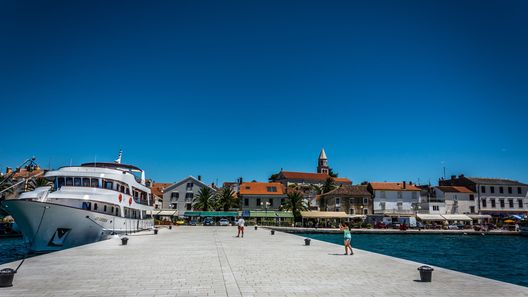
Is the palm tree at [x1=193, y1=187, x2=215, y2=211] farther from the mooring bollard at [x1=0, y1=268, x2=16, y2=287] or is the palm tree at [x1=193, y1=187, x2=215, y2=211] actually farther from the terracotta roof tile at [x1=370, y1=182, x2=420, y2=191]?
the mooring bollard at [x1=0, y1=268, x2=16, y2=287]

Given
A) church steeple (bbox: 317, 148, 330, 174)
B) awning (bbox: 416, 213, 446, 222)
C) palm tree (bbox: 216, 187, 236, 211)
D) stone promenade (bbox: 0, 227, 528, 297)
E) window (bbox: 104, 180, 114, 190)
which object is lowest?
A: awning (bbox: 416, 213, 446, 222)

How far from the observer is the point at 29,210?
24.7 metres

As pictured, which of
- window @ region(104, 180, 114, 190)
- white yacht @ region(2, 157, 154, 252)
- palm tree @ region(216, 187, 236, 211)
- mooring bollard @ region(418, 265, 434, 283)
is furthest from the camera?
palm tree @ region(216, 187, 236, 211)

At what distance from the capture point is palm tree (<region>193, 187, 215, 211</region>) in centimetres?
7962

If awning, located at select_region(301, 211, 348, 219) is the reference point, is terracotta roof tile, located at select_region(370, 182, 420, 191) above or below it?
above

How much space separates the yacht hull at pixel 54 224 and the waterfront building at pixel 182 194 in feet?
175

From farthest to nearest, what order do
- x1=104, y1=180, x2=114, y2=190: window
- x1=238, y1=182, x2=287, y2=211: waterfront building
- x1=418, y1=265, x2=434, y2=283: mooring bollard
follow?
x1=238, y1=182, x2=287, y2=211: waterfront building → x1=104, y1=180, x2=114, y2=190: window → x1=418, y1=265, x2=434, y2=283: mooring bollard

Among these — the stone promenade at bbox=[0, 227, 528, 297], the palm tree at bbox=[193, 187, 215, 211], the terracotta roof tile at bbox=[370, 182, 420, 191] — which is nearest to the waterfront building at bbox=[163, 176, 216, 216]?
the palm tree at bbox=[193, 187, 215, 211]

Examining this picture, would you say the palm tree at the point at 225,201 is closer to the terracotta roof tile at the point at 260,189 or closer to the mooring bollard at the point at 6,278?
the terracotta roof tile at the point at 260,189

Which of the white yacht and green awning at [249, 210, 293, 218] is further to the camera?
green awning at [249, 210, 293, 218]

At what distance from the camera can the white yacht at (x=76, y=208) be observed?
25.1 m

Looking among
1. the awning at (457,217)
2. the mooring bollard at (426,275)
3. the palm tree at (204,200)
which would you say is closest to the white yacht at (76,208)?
the mooring bollard at (426,275)

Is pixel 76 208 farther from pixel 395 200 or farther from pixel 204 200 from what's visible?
pixel 395 200

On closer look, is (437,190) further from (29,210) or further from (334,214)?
(29,210)
